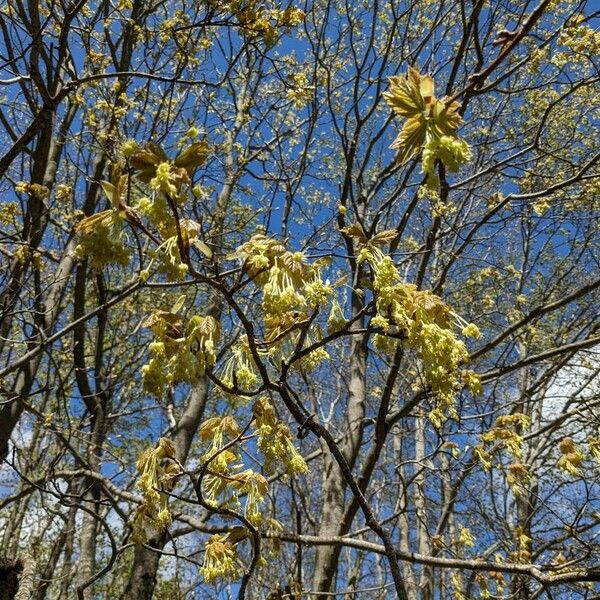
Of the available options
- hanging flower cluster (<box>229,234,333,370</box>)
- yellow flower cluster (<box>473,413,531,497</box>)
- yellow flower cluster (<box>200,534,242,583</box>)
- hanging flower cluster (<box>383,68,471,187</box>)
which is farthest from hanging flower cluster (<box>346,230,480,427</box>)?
yellow flower cluster (<box>473,413,531,497</box>)

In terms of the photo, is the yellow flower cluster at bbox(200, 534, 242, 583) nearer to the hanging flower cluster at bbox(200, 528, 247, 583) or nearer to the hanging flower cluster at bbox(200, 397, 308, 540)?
the hanging flower cluster at bbox(200, 528, 247, 583)

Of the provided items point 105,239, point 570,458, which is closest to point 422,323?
point 105,239

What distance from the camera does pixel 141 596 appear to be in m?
4.25

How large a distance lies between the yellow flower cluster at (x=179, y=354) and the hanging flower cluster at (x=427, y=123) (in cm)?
71

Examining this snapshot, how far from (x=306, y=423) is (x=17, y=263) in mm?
3262

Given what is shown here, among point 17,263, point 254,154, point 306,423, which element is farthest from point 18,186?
point 306,423

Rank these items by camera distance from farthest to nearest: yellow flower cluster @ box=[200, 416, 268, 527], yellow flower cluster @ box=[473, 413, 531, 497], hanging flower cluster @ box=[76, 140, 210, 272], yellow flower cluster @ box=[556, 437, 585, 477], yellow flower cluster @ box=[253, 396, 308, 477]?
yellow flower cluster @ box=[556, 437, 585, 477] < yellow flower cluster @ box=[473, 413, 531, 497] < yellow flower cluster @ box=[200, 416, 268, 527] < yellow flower cluster @ box=[253, 396, 308, 477] < hanging flower cluster @ box=[76, 140, 210, 272]

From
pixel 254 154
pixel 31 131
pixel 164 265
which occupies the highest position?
pixel 254 154

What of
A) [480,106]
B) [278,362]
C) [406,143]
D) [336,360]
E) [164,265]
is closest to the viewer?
[406,143]

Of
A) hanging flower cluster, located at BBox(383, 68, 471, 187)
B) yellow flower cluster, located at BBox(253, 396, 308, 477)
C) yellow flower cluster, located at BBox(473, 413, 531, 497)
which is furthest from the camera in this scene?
yellow flower cluster, located at BBox(473, 413, 531, 497)

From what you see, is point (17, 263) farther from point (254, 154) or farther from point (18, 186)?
point (254, 154)

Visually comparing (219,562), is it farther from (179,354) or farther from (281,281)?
(281,281)

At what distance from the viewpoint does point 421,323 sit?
5.41 feet

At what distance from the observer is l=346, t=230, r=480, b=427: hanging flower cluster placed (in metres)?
1.62
